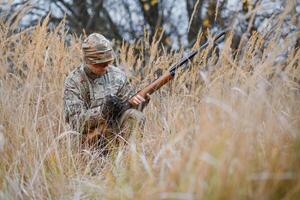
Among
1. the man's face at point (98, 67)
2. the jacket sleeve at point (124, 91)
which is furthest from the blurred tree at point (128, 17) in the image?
the man's face at point (98, 67)

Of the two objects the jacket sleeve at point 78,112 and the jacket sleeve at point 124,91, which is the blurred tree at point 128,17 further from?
the jacket sleeve at point 78,112

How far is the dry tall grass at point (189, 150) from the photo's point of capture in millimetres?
2059

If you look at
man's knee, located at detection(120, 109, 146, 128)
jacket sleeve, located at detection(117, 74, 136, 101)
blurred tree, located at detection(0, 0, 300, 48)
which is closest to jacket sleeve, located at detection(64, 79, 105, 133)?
man's knee, located at detection(120, 109, 146, 128)

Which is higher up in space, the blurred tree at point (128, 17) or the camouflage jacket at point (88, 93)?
the camouflage jacket at point (88, 93)

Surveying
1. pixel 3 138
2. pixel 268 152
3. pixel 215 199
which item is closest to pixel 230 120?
pixel 268 152

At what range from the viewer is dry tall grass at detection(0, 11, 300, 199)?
6.75 feet

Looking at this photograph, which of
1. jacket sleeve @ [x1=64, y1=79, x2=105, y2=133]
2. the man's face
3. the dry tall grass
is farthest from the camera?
the man's face

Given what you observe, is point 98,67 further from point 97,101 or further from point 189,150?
point 189,150

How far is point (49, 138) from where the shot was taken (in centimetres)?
340

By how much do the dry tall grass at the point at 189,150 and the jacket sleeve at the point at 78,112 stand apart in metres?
0.08

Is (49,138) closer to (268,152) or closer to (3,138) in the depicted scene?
(3,138)

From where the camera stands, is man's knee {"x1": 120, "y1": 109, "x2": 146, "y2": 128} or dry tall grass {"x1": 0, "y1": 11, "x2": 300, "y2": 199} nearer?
dry tall grass {"x1": 0, "y1": 11, "x2": 300, "y2": 199}

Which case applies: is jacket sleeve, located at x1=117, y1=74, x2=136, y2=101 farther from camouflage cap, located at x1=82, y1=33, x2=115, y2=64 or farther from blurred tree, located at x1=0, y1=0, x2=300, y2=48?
blurred tree, located at x1=0, y1=0, x2=300, y2=48

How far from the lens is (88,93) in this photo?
3898mm
